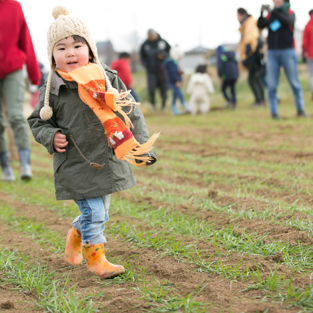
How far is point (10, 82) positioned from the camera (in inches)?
195

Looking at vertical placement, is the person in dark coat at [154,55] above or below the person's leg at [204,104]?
above

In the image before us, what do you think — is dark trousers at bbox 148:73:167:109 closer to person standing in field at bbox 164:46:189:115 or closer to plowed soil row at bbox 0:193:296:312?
person standing in field at bbox 164:46:189:115

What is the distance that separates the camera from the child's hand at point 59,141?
7.91ft

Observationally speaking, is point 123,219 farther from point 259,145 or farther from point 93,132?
point 259,145

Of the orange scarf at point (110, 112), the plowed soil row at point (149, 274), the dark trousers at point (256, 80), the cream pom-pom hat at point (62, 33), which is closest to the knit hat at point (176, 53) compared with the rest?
the dark trousers at point (256, 80)

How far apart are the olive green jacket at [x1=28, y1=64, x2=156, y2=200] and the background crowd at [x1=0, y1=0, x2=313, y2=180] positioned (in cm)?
267

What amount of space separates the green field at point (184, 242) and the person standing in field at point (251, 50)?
223 inches

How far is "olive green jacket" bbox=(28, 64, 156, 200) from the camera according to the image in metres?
2.46

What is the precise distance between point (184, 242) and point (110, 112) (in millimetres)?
1012

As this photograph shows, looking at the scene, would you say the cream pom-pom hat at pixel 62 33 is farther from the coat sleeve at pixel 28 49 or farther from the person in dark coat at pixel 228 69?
the person in dark coat at pixel 228 69

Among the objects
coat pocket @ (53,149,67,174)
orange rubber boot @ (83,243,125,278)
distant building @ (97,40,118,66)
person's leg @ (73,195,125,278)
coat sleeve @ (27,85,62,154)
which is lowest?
orange rubber boot @ (83,243,125,278)

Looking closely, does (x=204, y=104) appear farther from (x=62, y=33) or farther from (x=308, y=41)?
(x=62, y=33)

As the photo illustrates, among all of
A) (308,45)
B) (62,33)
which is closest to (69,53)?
(62,33)

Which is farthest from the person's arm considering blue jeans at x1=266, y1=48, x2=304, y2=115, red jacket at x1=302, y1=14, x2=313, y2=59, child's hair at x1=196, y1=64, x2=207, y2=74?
child's hair at x1=196, y1=64, x2=207, y2=74
